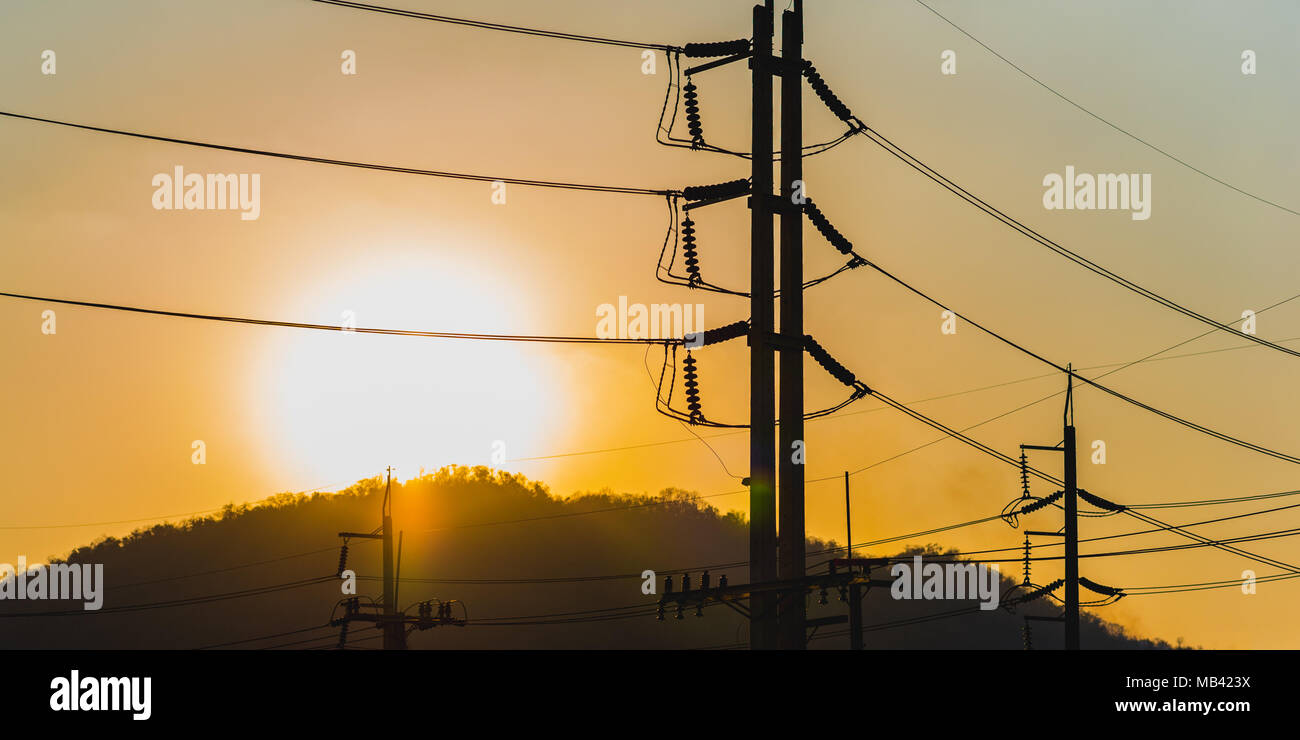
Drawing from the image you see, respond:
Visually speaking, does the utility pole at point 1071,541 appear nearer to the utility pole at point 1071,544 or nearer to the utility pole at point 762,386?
the utility pole at point 1071,544

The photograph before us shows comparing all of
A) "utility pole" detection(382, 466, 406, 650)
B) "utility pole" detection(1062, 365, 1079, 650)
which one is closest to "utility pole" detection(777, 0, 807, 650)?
"utility pole" detection(1062, 365, 1079, 650)

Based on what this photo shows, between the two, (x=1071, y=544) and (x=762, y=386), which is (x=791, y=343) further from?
(x=1071, y=544)

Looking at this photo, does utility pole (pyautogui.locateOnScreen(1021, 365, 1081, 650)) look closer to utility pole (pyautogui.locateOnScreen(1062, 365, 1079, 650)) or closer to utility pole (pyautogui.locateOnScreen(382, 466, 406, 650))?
utility pole (pyautogui.locateOnScreen(1062, 365, 1079, 650))

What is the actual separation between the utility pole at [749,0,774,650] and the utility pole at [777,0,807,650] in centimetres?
28

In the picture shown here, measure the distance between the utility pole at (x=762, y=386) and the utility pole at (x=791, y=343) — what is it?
28 centimetres

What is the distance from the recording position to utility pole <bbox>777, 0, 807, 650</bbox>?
2764 centimetres

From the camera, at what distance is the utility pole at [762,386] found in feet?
90.4

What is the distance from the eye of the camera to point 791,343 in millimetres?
28656

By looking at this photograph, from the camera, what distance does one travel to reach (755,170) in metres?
29.6
